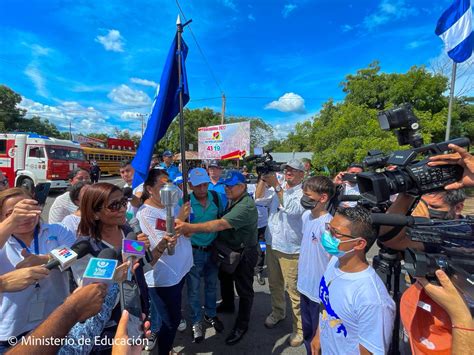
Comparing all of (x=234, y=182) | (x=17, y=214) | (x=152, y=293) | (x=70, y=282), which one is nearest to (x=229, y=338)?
(x=152, y=293)

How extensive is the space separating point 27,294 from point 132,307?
32.9 inches

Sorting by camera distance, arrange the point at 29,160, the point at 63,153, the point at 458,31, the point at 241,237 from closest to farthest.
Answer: the point at 241,237, the point at 458,31, the point at 29,160, the point at 63,153

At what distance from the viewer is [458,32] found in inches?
236

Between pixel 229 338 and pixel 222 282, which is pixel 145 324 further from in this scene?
pixel 222 282

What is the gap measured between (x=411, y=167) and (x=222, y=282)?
289 centimetres

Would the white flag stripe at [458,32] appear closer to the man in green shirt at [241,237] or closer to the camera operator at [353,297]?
the man in green shirt at [241,237]

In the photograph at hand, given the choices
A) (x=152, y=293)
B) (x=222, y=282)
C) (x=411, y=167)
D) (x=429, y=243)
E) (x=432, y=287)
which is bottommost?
(x=222, y=282)

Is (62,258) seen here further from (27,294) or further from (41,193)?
(41,193)

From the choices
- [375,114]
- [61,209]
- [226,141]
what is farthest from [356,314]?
[375,114]

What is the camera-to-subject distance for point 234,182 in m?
2.88

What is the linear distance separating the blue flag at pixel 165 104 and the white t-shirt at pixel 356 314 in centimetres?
202

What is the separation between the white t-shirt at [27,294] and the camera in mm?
1493

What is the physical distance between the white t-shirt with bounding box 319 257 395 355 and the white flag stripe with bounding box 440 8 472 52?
23.8 feet

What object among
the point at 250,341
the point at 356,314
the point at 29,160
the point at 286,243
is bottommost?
the point at 250,341
